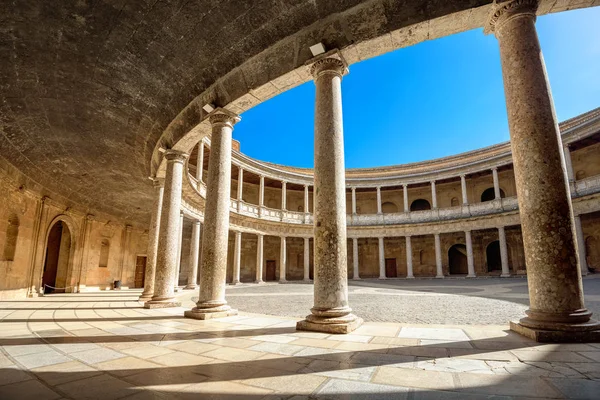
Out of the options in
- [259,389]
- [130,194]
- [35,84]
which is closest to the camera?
[259,389]

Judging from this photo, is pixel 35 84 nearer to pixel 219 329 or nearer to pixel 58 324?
pixel 58 324

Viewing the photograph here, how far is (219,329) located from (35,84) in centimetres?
656

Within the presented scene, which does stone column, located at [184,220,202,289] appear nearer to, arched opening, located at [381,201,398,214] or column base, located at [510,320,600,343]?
column base, located at [510,320,600,343]

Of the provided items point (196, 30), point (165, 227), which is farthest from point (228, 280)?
point (196, 30)

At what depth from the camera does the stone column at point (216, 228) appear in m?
6.53

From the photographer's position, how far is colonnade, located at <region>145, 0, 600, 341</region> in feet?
12.7

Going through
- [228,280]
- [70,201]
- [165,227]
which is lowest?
[228,280]

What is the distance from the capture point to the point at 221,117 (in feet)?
23.9

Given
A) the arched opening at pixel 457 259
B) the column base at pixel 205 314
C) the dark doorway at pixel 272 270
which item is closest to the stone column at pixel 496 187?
the arched opening at pixel 457 259

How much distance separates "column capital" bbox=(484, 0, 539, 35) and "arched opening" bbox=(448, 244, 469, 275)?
26.6 m

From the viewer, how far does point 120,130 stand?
895cm

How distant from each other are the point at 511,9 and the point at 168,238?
878cm

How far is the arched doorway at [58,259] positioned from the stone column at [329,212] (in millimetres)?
17840

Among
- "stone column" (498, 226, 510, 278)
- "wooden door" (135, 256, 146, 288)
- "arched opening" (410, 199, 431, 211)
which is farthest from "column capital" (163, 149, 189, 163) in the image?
"arched opening" (410, 199, 431, 211)
